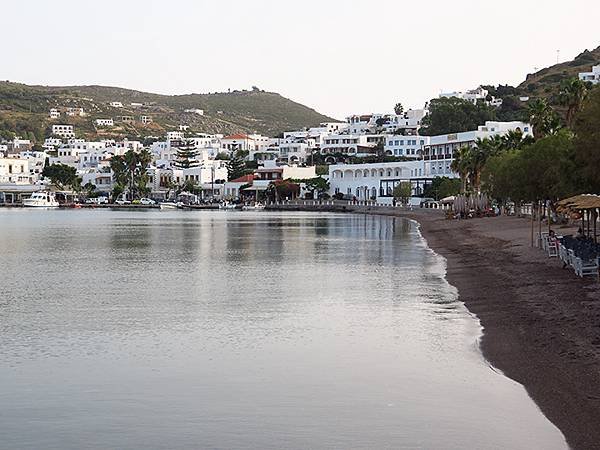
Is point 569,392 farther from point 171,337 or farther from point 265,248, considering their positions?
point 265,248

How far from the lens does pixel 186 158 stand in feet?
604

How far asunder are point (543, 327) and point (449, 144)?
368ft

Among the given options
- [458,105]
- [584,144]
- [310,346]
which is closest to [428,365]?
[310,346]

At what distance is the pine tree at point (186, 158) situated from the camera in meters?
183

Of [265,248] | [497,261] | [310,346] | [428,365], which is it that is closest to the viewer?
[428,365]

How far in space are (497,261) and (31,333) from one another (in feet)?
64.0

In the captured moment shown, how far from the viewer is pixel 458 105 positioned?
152 m

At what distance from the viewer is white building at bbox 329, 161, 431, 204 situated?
134000 millimetres

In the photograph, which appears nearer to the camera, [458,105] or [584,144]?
[584,144]

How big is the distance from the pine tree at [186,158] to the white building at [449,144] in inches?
2269

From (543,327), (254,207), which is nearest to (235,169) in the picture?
(254,207)

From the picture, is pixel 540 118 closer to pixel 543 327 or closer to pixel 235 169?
pixel 543 327

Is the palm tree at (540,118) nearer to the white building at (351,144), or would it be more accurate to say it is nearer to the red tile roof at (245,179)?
the red tile roof at (245,179)

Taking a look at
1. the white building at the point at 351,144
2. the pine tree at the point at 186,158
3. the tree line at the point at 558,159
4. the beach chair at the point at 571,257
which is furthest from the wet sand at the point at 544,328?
the pine tree at the point at 186,158
